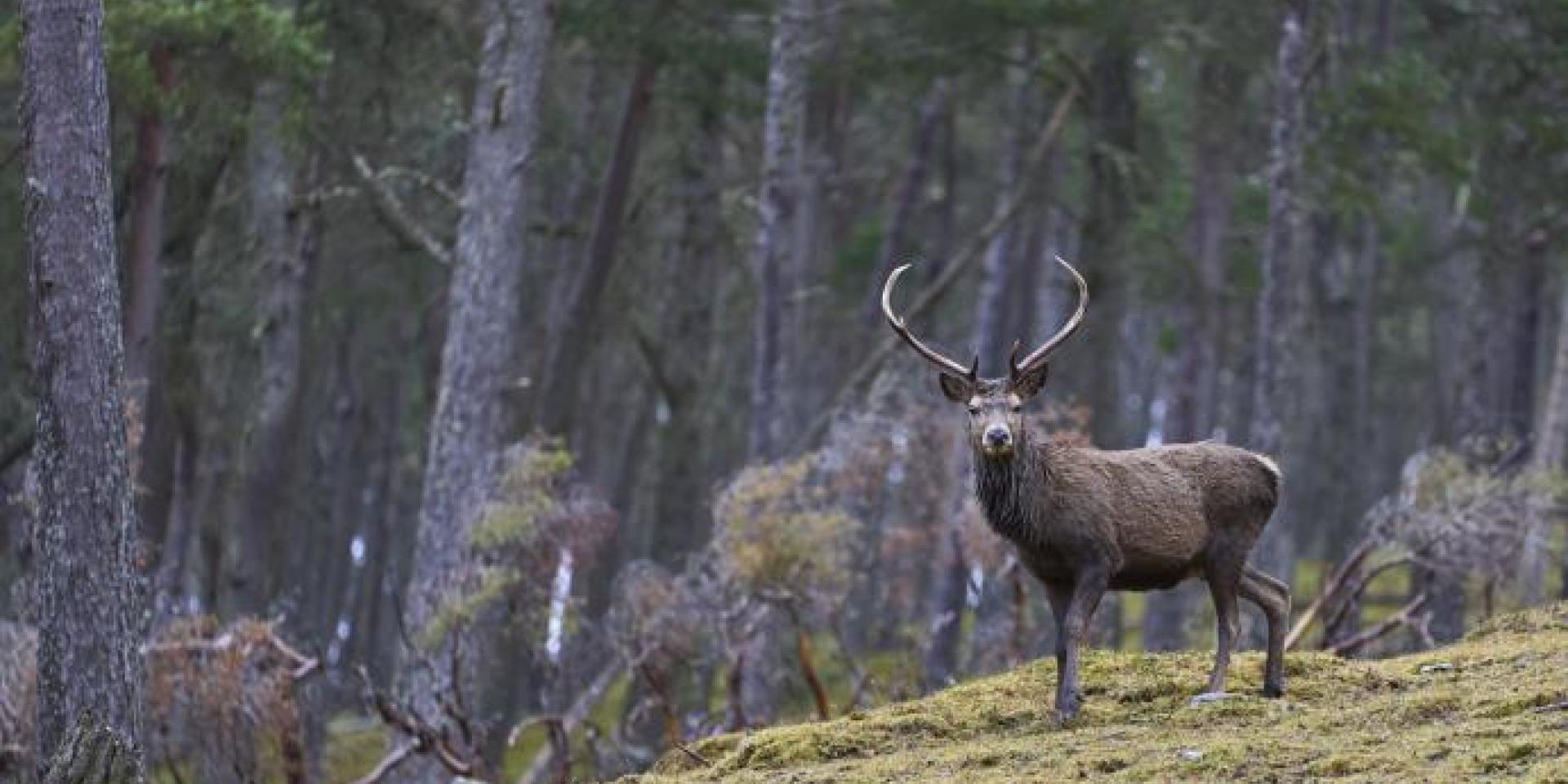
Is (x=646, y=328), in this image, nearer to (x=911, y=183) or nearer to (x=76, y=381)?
(x=911, y=183)

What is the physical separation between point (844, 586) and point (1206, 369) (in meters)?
11.3

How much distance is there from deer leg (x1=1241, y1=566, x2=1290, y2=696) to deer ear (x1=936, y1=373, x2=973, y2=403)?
1741 mm

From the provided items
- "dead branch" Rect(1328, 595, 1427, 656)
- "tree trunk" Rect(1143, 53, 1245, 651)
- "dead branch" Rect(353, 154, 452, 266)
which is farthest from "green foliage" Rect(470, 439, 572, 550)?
"tree trunk" Rect(1143, 53, 1245, 651)

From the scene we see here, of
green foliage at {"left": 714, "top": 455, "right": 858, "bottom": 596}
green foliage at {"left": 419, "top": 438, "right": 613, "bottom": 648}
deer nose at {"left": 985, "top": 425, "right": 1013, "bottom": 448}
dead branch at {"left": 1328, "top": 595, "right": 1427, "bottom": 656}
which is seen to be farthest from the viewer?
green foliage at {"left": 419, "top": 438, "right": 613, "bottom": 648}

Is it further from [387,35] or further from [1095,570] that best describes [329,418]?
[1095,570]

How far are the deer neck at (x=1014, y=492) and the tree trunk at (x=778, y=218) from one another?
1167cm

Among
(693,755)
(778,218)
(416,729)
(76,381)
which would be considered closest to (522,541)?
(778,218)

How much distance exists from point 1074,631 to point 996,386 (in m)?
1.18

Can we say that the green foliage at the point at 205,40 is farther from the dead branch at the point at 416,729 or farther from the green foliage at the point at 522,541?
the dead branch at the point at 416,729

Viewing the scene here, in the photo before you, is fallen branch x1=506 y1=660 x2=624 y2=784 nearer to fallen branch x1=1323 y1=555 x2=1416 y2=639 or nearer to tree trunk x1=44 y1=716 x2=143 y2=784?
fallen branch x1=1323 y1=555 x2=1416 y2=639

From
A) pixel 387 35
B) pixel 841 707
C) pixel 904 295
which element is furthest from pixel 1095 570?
pixel 904 295

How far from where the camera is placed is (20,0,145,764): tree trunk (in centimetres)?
1342

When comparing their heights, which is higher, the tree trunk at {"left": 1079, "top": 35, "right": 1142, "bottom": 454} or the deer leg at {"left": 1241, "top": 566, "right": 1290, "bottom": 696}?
the tree trunk at {"left": 1079, "top": 35, "right": 1142, "bottom": 454}

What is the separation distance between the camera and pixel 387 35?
2570 centimetres
